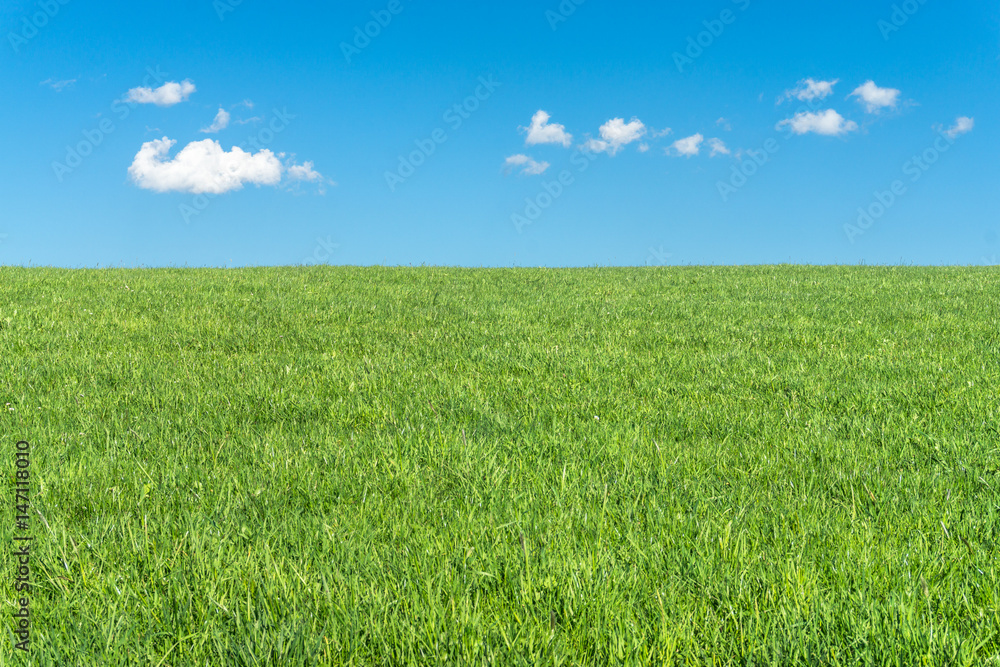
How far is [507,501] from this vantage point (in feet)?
12.6

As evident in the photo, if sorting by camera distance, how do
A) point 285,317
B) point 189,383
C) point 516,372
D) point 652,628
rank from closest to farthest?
point 652,628
point 189,383
point 516,372
point 285,317

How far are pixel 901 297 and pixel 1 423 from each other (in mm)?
16226

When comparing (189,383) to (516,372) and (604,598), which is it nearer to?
(516,372)

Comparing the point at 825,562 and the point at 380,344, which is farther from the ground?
the point at 380,344

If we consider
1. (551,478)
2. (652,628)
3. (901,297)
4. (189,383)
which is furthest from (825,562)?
(901,297)

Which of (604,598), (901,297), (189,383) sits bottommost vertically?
(604,598)

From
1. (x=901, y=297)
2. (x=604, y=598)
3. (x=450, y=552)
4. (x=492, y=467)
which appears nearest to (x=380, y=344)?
(x=492, y=467)

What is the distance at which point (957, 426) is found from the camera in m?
5.34

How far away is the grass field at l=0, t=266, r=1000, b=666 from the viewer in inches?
103

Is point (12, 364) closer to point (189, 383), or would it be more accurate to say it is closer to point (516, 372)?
point (189, 383)

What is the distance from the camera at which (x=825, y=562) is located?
3.09m

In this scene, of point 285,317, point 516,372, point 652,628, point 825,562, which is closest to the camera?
point 652,628

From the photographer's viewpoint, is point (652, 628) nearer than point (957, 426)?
Yes

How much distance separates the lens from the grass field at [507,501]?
8.61ft
